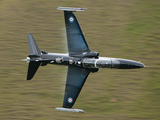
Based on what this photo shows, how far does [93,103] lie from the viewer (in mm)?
24203

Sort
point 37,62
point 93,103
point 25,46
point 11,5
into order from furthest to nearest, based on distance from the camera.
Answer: point 11,5
point 25,46
point 93,103
point 37,62

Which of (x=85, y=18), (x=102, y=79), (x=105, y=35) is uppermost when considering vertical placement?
(x=85, y=18)

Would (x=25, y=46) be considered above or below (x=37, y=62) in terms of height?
above

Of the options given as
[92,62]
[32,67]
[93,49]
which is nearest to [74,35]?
[92,62]

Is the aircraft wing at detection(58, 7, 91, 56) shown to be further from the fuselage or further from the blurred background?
the blurred background

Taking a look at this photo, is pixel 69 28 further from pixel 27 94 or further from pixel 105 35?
pixel 27 94

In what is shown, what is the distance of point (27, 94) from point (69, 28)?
8120 mm

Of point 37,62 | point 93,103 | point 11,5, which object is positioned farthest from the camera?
point 11,5

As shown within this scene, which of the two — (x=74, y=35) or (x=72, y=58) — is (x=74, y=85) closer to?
(x=72, y=58)

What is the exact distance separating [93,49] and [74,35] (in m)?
3.80

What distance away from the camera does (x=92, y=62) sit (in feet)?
72.1

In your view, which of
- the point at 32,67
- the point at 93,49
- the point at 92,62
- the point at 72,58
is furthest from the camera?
the point at 93,49

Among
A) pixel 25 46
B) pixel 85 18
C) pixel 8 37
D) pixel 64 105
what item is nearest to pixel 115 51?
pixel 85 18

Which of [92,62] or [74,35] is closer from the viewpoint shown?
[92,62]
